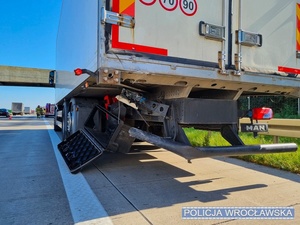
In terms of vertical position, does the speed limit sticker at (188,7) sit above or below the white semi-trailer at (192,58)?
above

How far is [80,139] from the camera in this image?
18.4 feet

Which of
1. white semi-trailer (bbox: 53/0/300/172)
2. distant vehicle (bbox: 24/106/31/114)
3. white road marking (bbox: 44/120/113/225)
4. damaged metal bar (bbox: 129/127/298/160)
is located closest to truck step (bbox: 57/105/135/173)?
white semi-trailer (bbox: 53/0/300/172)

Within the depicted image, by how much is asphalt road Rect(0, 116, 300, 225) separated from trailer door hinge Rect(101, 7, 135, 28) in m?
2.16

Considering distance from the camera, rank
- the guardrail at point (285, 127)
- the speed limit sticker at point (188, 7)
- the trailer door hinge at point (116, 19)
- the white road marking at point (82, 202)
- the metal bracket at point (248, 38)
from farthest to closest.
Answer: the guardrail at point (285, 127) → the metal bracket at point (248, 38) → the speed limit sticker at point (188, 7) → the trailer door hinge at point (116, 19) → the white road marking at point (82, 202)

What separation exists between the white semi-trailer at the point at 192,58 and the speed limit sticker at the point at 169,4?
0.01 metres

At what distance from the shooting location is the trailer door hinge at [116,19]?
299 cm

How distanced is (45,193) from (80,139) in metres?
1.99

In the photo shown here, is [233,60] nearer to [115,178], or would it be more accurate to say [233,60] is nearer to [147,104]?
[147,104]

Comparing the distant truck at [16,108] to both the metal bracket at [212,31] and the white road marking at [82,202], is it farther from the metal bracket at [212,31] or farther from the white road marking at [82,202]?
the metal bracket at [212,31]

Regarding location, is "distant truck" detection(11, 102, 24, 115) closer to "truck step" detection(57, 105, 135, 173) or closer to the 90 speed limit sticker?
"truck step" detection(57, 105, 135, 173)

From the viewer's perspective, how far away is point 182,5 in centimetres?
334

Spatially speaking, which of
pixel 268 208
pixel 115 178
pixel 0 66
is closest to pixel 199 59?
pixel 268 208

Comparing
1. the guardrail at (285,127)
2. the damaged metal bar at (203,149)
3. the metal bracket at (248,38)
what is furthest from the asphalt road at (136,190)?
the metal bracket at (248,38)

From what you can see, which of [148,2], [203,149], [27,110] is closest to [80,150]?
[203,149]
